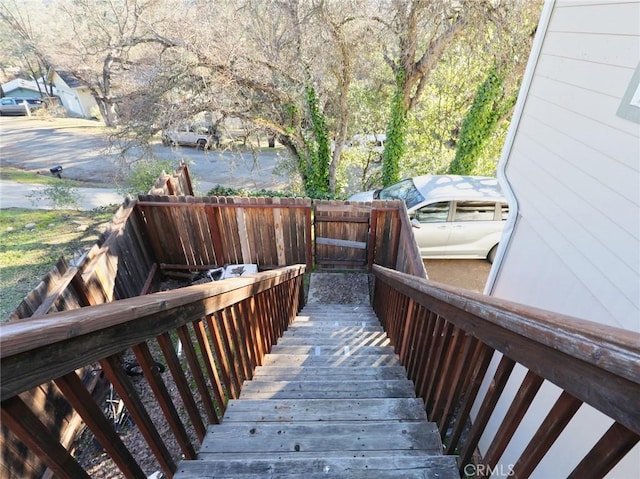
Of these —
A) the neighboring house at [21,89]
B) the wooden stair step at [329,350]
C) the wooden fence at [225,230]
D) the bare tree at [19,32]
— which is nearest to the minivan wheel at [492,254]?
the wooden fence at [225,230]

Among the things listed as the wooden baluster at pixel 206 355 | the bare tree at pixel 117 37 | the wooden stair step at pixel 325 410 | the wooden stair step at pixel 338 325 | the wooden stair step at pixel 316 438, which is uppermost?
the bare tree at pixel 117 37

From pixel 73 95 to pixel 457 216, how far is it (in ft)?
110


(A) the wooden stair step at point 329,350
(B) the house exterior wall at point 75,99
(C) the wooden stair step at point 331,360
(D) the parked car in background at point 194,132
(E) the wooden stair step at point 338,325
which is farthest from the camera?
(B) the house exterior wall at point 75,99

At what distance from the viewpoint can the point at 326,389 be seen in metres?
2.17

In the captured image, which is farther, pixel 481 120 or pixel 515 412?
pixel 481 120

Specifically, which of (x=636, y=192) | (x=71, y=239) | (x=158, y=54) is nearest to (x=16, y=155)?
(x=158, y=54)

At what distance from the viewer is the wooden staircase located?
4.42 feet

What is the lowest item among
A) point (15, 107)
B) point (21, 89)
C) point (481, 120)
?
point (15, 107)

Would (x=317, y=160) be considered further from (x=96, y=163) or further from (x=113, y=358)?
(x=96, y=163)

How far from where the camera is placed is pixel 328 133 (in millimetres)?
8938

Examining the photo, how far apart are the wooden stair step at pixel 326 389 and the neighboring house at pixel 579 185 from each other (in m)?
1.12

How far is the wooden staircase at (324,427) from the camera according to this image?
135 centimetres

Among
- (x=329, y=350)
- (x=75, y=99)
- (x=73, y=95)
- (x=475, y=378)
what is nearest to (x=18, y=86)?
(x=73, y=95)

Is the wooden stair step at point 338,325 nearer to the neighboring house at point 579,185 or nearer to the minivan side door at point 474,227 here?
the neighboring house at point 579,185
